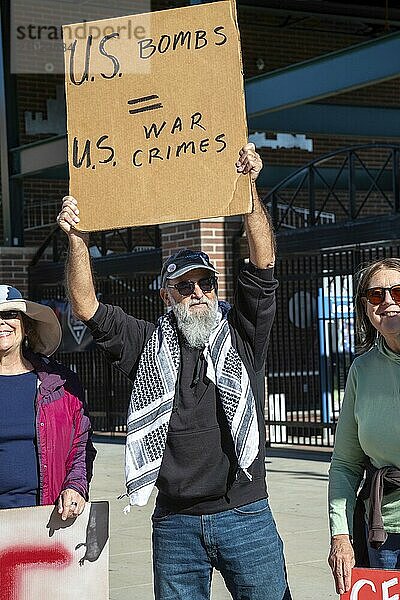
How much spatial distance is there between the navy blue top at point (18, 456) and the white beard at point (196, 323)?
69cm

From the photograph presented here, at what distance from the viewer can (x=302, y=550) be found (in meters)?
7.31

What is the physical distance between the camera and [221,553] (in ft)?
11.9

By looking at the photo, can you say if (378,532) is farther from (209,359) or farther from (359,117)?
(359,117)

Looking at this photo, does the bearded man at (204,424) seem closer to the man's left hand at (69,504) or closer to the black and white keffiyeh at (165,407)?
the black and white keffiyeh at (165,407)

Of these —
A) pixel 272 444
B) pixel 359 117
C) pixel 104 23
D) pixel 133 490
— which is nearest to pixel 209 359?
pixel 133 490

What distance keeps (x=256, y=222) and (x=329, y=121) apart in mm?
10243

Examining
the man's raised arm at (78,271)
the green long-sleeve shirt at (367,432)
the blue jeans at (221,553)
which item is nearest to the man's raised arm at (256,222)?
the green long-sleeve shirt at (367,432)

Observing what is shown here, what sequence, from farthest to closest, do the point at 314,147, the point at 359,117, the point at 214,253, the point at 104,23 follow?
1. the point at 314,147
2. the point at 359,117
3. the point at 214,253
4. the point at 104,23

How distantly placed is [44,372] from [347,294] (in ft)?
26.6

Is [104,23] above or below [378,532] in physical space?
above

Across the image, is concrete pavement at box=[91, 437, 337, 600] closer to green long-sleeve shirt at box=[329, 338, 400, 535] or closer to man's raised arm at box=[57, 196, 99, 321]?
green long-sleeve shirt at box=[329, 338, 400, 535]

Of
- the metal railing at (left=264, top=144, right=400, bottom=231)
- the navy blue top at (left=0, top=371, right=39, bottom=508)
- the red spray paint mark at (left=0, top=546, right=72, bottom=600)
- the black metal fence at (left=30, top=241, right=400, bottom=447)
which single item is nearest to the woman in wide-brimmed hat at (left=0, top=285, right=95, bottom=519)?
the navy blue top at (left=0, top=371, right=39, bottom=508)

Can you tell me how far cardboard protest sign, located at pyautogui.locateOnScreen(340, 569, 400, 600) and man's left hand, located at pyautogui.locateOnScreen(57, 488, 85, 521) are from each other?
3.30 feet

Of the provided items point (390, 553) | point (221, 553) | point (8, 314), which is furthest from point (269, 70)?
point (390, 553)
